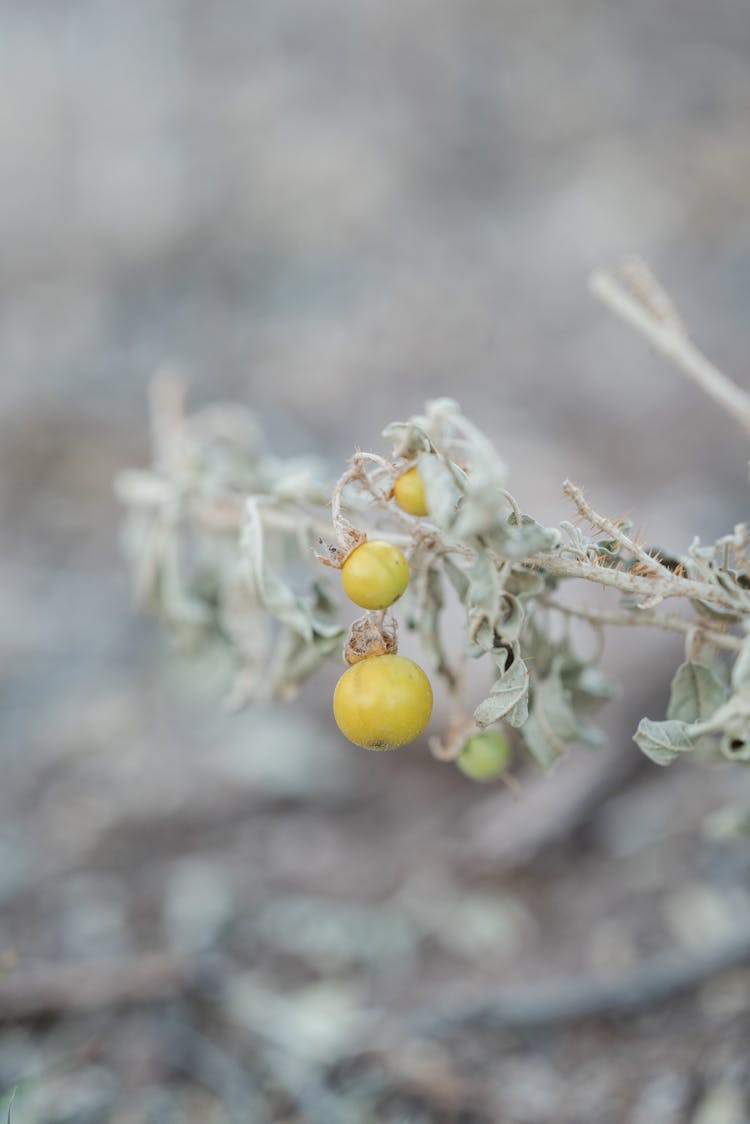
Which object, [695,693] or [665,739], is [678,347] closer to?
[695,693]

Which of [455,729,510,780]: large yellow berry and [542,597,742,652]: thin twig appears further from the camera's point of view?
[455,729,510,780]: large yellow berry

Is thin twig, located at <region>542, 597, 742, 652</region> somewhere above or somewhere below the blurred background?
below

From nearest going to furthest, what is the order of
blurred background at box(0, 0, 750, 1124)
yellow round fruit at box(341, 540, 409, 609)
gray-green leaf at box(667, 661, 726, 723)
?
yellow round fruit at box(341, 540, 409, 609), gray-green leaf at box(667, 661, 726, 723), blurred background at box(0, 0, 750, 1124)

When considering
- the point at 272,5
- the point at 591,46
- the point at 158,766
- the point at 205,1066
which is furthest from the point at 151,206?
the point at 205,1066

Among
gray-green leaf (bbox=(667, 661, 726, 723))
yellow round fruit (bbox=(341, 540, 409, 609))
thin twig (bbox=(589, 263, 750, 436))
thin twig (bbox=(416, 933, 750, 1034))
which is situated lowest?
thin twig (bbox=(416, 933, 750, 1034))

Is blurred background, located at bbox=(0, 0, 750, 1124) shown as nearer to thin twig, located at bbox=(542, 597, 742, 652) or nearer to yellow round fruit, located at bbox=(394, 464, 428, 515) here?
thin twig, located at bbox=(542, 597, 742, 652)

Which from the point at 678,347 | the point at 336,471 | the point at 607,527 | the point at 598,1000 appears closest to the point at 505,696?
the point at 607,527

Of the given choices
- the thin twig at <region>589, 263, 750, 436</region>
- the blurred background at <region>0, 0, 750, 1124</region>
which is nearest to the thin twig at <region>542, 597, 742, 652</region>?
the thin twig at <region>589, 263, 750, 436</region>
